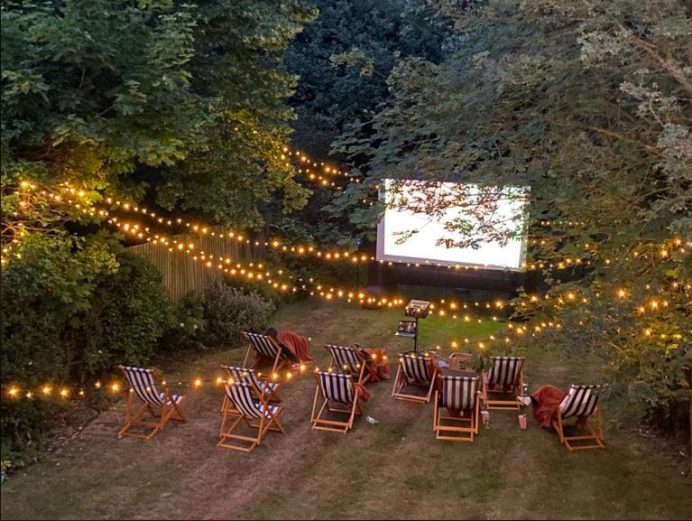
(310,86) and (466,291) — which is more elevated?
(310,86)

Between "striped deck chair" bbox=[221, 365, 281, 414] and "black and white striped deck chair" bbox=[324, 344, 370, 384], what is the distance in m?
0.95

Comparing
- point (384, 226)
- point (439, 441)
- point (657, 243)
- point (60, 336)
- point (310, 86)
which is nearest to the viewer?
point (657, 243)

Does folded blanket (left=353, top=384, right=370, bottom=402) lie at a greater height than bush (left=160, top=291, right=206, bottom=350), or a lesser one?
lesser

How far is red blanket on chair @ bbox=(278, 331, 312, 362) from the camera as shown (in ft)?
33.2

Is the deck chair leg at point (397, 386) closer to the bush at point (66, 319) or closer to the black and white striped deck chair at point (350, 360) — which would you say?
the black and white striped deck chair at point (350, 360)

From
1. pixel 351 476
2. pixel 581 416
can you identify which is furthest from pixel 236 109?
pixel 581 416

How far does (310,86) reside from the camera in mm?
14914

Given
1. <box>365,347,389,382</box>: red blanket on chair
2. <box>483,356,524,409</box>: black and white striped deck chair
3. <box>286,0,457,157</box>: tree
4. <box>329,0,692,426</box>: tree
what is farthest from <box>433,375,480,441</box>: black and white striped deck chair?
<box>286,0,457,157</box>: tree

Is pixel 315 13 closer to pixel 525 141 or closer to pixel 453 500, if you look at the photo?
pixel 525 141

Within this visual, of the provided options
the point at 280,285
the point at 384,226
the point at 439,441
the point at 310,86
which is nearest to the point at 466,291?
the point at 384,226

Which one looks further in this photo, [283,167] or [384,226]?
[384,226]

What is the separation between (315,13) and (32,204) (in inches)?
225

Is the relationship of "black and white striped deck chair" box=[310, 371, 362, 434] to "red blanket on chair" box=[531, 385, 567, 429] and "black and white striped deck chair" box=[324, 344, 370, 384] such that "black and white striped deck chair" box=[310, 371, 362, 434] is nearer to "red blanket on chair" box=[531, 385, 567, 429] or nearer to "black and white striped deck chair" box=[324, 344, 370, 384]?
"black and white striped deck chair" box=[324, 344, 370, 384]

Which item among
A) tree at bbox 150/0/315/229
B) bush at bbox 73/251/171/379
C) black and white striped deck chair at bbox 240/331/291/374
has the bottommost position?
black and white striped deck chair at bbox 240/331/291/374
